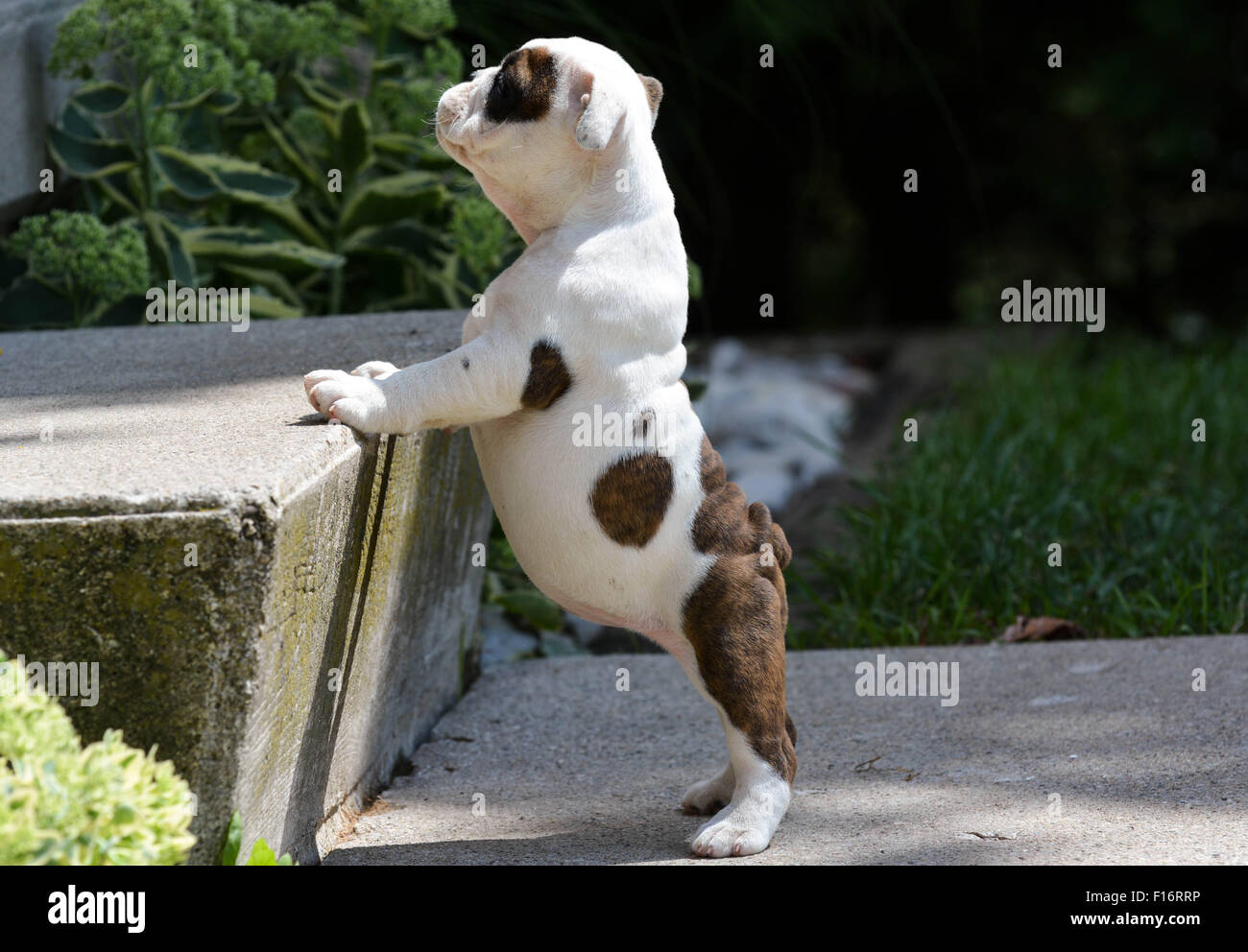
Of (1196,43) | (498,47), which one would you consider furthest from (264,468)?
(1196,43)

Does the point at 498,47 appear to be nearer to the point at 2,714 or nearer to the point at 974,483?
the point at 974,483

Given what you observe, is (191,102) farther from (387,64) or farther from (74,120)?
(387,64)

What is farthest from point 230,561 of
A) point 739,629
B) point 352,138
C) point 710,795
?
point 352,138

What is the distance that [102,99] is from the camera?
3771 millimetres

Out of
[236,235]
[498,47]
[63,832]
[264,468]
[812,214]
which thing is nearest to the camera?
[63,832]

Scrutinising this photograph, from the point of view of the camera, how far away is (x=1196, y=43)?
779 centimetres

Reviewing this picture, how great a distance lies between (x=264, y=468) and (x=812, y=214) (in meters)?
8.04

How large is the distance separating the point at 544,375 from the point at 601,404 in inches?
4.1

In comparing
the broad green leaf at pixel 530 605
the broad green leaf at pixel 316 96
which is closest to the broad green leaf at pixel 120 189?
the broad green leaf at pixel 316 96

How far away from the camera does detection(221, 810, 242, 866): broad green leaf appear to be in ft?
6.20

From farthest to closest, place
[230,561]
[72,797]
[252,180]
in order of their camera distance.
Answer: [252,180] < [230,561] < [72,797]

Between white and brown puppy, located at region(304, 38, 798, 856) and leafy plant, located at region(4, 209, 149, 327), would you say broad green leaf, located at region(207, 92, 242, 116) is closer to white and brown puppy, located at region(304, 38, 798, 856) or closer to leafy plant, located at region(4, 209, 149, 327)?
leafy plant, located at region(4, 209, 149, 327)

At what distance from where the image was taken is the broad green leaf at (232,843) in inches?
74.4

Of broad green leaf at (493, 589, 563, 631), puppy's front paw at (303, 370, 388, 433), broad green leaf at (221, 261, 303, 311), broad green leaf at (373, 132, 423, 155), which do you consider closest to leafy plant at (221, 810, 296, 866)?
puppy's front paw at (303, 370, 388, 433)
